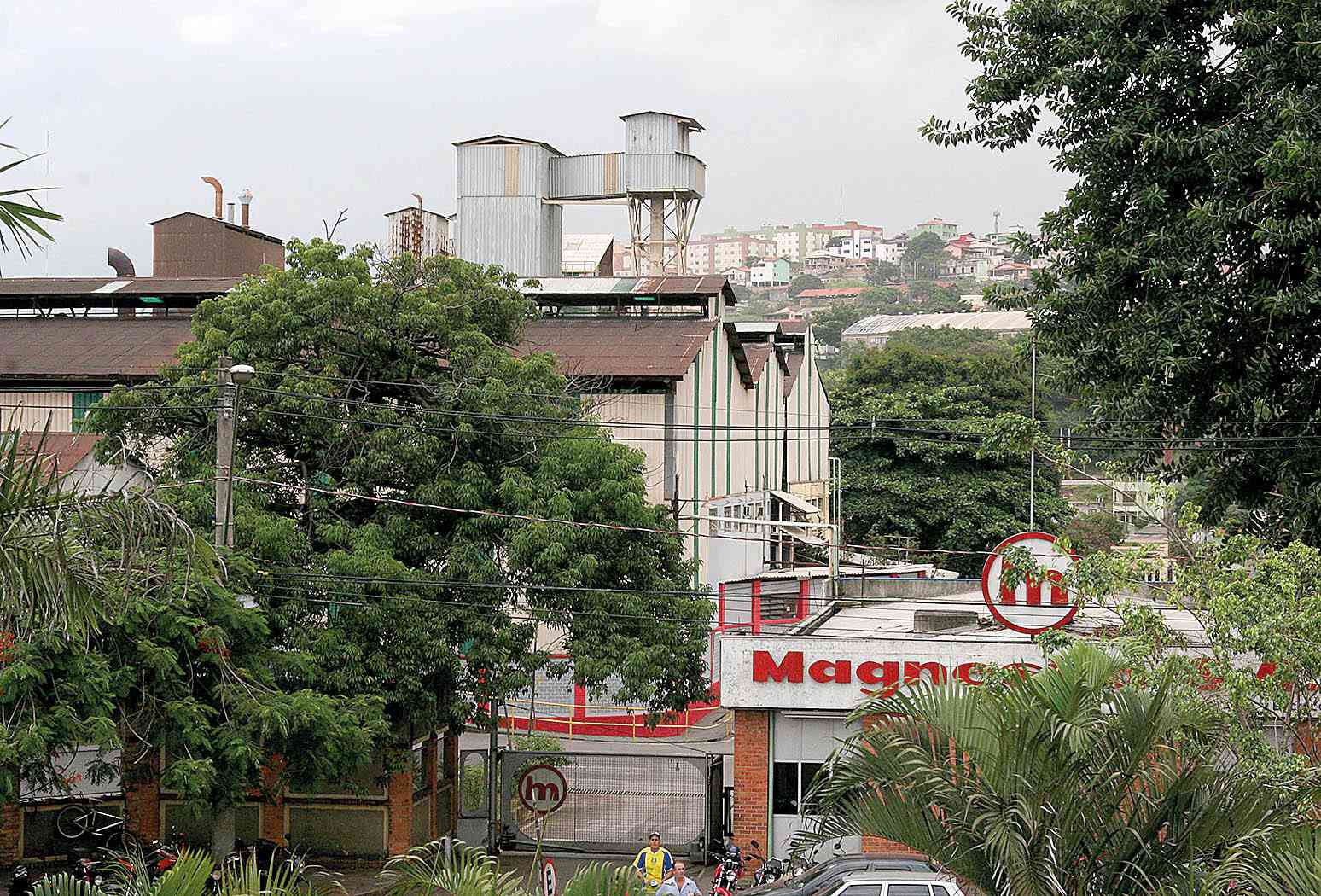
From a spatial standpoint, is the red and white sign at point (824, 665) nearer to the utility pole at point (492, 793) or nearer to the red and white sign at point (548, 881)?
the utility pole at point (492, 793)

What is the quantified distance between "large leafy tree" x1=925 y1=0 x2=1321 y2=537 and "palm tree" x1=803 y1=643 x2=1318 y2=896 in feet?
26.7

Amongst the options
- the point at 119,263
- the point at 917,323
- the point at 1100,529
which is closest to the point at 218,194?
the point at 119,263

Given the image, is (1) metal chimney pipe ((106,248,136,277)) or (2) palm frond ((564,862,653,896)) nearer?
(2) palm frond ((564,862,653,896))

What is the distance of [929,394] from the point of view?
52.6 metres

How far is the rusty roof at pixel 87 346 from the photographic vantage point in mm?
32094

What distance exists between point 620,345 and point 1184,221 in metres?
17.5

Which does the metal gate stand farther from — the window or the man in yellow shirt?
the man in yellow shirt

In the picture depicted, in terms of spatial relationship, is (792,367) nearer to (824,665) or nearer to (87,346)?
(87,346)

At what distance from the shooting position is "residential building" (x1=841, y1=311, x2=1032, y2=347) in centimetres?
13462

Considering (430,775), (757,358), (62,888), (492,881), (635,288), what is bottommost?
(430,775)

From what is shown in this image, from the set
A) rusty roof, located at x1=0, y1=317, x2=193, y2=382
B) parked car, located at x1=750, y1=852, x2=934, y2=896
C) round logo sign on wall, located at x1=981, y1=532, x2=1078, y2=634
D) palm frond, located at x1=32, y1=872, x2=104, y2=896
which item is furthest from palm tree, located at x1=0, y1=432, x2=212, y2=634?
rusty roof, located at x1=0, y1=317, x2=193, y2=382

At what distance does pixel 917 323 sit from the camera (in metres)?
145

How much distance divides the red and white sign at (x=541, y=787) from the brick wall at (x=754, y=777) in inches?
111

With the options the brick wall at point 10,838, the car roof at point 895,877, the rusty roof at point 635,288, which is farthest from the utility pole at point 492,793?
the rusty roof at point 635,288
